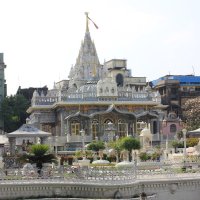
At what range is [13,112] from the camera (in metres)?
87.5

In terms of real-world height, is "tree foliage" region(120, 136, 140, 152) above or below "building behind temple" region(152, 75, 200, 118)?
below

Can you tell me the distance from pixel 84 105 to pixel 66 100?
2033 mm

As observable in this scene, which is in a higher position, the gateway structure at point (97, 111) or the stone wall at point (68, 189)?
the gateway structure at point (97, 111)

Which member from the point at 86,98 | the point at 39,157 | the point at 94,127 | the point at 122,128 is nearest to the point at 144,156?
the point at 39,157

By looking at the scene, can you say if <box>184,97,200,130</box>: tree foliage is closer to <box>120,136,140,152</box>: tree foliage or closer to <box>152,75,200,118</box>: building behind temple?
<box>152,75,200,118</box>: building behind temple

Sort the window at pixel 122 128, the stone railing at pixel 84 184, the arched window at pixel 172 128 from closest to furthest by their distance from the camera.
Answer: the stone railing at pixel 84 184 < the window at pixel 122 128 < the arched window at pixel 172 128

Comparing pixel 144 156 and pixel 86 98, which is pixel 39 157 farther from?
pixel 86 98

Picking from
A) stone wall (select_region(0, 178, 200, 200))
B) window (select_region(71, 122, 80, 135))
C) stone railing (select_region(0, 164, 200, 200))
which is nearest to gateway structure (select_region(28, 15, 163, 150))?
window (select_region(71, 122, 80, 135))

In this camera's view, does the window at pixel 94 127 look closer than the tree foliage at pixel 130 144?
No

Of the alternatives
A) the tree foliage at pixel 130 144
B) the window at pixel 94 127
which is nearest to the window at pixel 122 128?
the window at pixel 94 127

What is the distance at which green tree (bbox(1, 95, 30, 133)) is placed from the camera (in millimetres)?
86562

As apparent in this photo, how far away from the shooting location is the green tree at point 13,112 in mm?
86562

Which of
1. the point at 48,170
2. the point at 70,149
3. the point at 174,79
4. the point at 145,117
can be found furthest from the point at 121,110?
the point at 48,170

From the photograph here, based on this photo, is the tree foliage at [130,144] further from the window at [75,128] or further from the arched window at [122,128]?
the arched window at [122,128]
